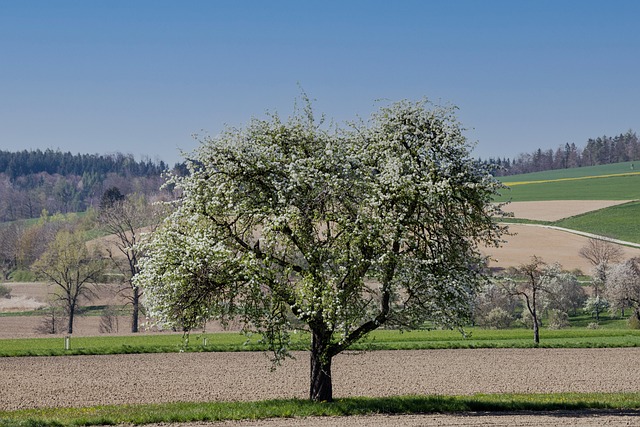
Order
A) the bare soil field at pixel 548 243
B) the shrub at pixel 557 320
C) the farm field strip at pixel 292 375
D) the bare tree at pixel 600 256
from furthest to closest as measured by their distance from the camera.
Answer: the bare soil field at pixel 548 243, the bare tree at pixel 600 256, the shrub at pixel 557 320, the farm field strip at pixel 292 375

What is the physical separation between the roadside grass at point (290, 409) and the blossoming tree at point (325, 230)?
5.86 ft

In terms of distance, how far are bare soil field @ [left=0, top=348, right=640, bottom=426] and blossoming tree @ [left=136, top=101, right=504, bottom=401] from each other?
3393 millimetres

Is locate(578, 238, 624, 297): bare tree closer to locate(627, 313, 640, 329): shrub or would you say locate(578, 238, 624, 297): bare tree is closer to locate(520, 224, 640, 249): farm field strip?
locate(520, 224, 640, 249): farm field strip

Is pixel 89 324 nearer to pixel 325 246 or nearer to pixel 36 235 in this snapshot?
pixel 36 235

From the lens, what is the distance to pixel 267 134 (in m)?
26.0

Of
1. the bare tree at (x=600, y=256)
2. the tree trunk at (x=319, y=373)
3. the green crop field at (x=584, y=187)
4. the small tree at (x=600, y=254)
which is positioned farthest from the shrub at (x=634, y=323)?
the green crop field at (x=584, y=187)

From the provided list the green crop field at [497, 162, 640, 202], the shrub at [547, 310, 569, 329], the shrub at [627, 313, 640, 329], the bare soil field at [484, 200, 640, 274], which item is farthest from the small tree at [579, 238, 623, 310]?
the green crop field at [497, 162, 640, 202]

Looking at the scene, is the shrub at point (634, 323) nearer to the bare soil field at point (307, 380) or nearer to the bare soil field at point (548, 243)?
the bare soil field at point (548, 243)

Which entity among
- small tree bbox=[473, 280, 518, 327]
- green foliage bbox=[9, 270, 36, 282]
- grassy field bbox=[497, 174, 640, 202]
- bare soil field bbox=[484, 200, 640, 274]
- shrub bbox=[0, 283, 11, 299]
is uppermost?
grassy field bbox=[497, 174, 640, 202]

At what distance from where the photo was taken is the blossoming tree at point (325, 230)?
24.3 m

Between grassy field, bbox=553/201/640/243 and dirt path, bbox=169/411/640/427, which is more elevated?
grassy field, bbox=553/201/640/243

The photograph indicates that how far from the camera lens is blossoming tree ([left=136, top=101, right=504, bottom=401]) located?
957 inches

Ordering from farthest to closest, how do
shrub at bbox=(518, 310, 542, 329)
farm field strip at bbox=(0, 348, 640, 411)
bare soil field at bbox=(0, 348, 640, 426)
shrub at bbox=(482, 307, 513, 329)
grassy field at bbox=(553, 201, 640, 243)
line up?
grassy field at bbox=(553, 201, 640, 243), shrub at bbox=(518, 310, 542, 329), shrub at bbox=(482, 307, 513, 329), farm field strip at bbox=(0, 348, 640, 411), bare soil field at bbox=(0, 348, 640, 426)

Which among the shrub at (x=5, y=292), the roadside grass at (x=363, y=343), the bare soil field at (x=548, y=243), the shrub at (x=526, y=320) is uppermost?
the bare soil field at (x=548, y=243)
